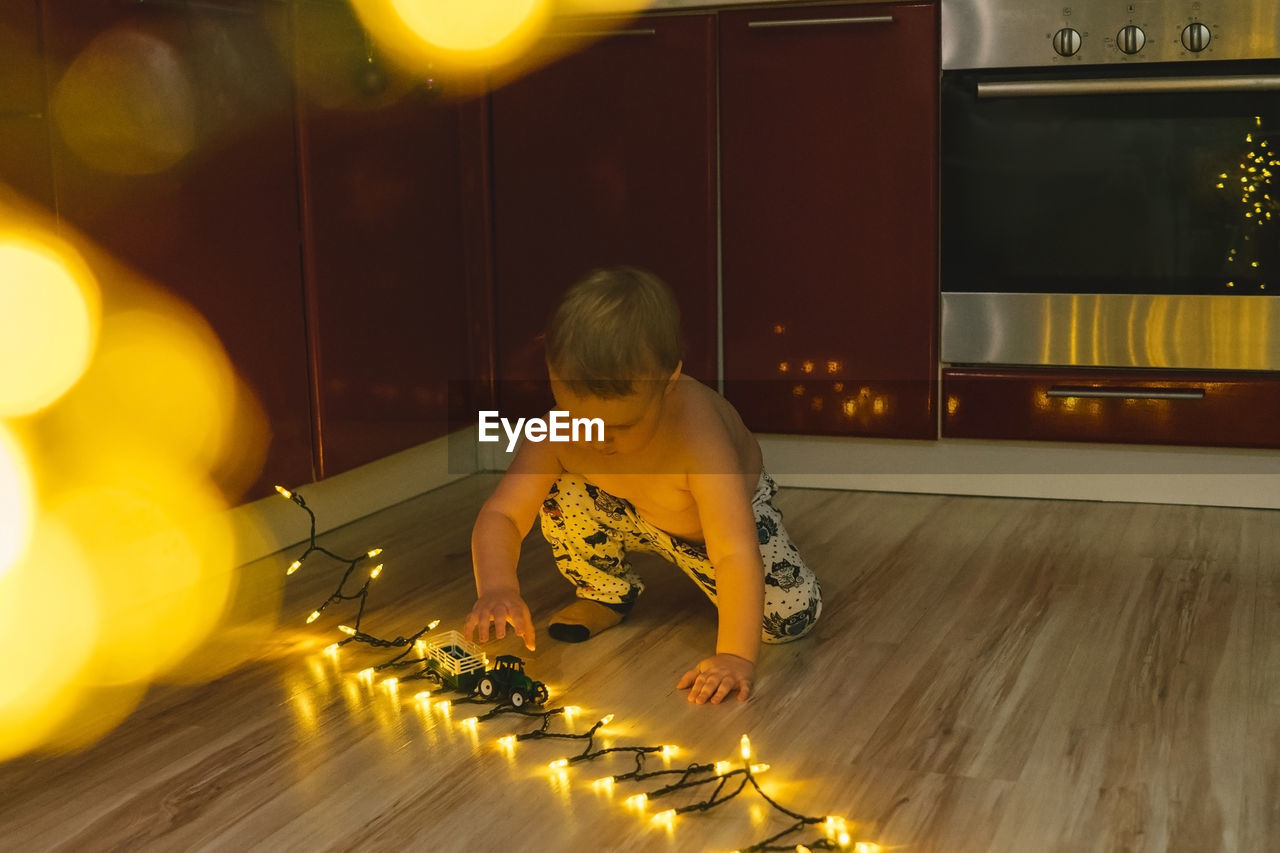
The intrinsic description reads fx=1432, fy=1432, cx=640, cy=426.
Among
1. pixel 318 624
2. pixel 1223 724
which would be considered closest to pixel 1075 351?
→ pixel 1223 724

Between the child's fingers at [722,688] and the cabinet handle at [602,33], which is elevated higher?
the cabinet handle at [602,33]

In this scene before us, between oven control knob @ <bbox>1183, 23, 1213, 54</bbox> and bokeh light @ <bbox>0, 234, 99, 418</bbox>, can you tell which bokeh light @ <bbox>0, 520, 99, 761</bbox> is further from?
oven control knob @ <bbox>1183, 23, 1213, 54</bbox>

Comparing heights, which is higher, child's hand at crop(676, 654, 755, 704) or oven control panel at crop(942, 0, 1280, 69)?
oven control panel at crop(942, 0, 1280, 69)

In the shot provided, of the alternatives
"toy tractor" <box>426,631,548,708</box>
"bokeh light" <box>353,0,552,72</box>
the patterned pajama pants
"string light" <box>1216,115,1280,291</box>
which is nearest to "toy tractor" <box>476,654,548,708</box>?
"toy tractor" <box>426,631,548,708</box>

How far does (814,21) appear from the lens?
240 cm

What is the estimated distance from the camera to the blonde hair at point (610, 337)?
1.49 metres

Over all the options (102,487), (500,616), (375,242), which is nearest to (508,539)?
(500,616)

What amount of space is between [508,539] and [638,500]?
0.16 m

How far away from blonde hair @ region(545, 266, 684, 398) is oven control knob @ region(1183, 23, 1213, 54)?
3.90 feet

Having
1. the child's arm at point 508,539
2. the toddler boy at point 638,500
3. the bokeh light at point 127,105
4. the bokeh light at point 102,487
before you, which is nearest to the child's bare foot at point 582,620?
the toddler boy at point 638,500

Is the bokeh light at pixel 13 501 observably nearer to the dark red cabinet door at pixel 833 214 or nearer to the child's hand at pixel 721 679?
the child's hand at pixel 721 679

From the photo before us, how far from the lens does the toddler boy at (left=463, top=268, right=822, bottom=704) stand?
1.51 meters

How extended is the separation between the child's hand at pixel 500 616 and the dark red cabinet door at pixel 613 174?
107 cm

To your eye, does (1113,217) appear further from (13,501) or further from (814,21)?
(13,501)
